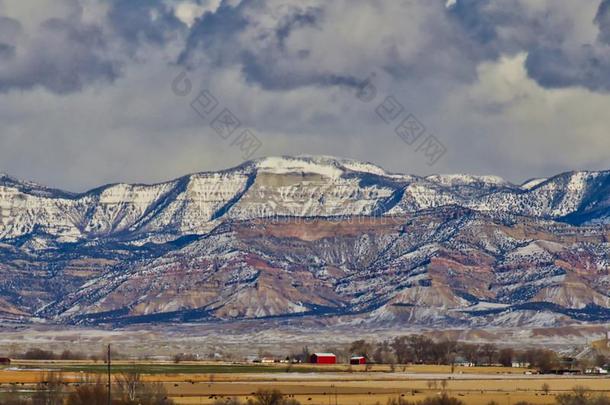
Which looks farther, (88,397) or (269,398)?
(269,398)

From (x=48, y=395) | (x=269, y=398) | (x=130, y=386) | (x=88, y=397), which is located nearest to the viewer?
(x=88, y=397)

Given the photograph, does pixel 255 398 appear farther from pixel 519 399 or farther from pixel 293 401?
pixel 519 399

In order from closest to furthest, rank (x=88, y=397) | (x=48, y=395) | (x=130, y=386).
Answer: (x=88, y=397) < (x=48, y=395) < (x=130, y=386)

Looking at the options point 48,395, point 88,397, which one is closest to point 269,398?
point 88,397

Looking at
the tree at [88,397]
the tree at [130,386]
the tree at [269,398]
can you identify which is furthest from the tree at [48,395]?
the tree at [269,398]

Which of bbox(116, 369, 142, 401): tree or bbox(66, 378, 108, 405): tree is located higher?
bbox(116, 369, 142, 401): tree

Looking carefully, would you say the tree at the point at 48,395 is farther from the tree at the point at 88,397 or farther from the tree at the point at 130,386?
the tree at the point at 130,386

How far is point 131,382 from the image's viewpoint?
612 ft

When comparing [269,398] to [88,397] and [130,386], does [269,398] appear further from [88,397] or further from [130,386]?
[88,397]

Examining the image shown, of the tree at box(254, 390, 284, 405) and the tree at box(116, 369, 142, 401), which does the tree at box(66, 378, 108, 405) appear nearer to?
the tree at box(116, 369, 142, 401)

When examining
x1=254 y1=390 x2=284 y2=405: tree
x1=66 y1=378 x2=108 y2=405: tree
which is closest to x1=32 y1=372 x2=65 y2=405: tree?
x1=66 y1=378 x2=108 y2=405: tree

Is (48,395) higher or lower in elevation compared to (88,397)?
higher

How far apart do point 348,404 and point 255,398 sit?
1027 cm

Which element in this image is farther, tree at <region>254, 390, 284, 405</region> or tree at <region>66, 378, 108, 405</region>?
tree at <region>254, 390, 284, 405</region>
